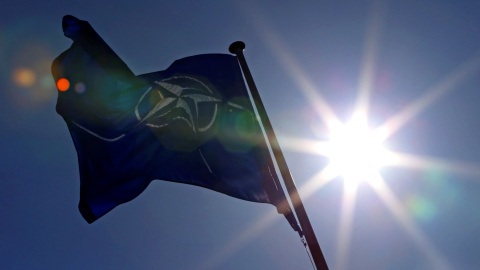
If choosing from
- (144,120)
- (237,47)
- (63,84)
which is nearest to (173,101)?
(144,120)

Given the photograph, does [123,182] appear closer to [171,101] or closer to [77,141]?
[77,141]

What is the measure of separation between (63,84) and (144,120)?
161 cm

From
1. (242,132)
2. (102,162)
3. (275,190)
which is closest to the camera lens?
(275,190)

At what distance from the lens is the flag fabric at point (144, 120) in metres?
7.12

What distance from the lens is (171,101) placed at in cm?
757

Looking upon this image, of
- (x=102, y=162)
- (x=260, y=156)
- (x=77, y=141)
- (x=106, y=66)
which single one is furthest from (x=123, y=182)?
(x=260, y=156)

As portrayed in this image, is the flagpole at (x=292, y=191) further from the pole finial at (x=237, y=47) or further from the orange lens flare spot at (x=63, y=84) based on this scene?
the orange lens flare spot at (x=63, y=84)

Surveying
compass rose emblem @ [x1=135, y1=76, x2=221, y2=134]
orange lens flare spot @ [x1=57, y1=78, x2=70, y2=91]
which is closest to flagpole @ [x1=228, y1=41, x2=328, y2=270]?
compass rose emblem @ [x1=135, y1=76, x2=221, y2=134]

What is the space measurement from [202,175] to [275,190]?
170 cm

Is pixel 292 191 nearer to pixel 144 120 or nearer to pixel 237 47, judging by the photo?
pixel 237 47

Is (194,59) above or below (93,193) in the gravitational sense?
above

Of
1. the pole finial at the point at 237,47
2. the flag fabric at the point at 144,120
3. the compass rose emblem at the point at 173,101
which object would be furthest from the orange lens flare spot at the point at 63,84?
the pole finial at the point at 237,47

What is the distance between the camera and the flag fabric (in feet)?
23.4

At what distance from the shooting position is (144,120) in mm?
7578
